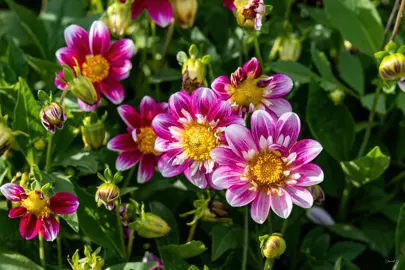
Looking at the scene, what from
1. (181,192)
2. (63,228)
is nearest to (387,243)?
(181,192)

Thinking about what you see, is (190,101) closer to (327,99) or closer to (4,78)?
(327,99)

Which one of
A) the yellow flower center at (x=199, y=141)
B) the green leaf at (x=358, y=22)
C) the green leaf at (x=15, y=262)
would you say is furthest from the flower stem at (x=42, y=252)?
the green leaf at (x=358, y=22)

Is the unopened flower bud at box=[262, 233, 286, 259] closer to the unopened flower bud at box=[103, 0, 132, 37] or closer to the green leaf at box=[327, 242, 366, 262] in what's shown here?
the green leaf at box=[327, 242, 366, 262]

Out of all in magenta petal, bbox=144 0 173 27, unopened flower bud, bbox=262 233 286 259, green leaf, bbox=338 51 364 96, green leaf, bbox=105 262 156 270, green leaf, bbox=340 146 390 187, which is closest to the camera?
unopened flower bud, bbox=262 233 286 259

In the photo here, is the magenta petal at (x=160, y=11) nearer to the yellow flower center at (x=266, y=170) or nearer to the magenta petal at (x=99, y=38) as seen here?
the magenta petal at (x=99, y=38)

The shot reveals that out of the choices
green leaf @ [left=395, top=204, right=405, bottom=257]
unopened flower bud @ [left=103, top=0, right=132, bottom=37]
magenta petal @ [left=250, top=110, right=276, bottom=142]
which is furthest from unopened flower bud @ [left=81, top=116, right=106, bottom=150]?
green leaf @ [left=395, top=204, right=405, bottom=257]
